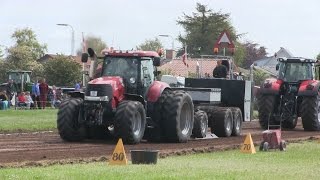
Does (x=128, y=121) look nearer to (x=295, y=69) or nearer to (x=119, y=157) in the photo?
(x=119, y=157)

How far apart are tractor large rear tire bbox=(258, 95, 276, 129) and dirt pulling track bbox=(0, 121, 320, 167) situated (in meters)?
5.39

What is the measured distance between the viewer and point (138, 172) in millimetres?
12734

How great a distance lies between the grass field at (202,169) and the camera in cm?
1221

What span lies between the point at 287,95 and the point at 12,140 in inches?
501

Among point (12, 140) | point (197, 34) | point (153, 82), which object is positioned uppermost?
point (197, 34)

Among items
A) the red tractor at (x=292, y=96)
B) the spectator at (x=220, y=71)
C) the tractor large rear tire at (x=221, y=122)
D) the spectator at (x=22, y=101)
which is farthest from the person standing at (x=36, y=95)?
the tractor large rear tire at (x=221, y=122)

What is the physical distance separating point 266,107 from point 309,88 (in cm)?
180

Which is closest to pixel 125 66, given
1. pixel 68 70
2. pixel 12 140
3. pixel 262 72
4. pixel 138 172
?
pixel 12 140

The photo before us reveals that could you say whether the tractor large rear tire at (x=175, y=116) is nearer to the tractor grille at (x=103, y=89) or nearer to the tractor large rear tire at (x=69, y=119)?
the tractor grille at (x=103, y=89)

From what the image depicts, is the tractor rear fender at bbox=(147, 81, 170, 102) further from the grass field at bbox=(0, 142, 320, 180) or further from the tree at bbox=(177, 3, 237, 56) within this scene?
the tree at bbox=(177, 3, 237, 56)

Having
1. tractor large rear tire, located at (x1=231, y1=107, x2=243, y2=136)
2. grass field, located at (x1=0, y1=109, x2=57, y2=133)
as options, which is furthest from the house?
tractor large rear tire, located at (x1=231, y1=107, x2=243, y2=136)

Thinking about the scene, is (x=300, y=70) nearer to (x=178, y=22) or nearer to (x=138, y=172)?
(x=138, y=172)

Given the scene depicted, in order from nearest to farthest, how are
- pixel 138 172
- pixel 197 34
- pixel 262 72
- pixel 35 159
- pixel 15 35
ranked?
pixel 138 172, pixel 35 159, pixel 262 72, pixel 197 34, pixel 15 35

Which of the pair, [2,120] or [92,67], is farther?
[2,120]
